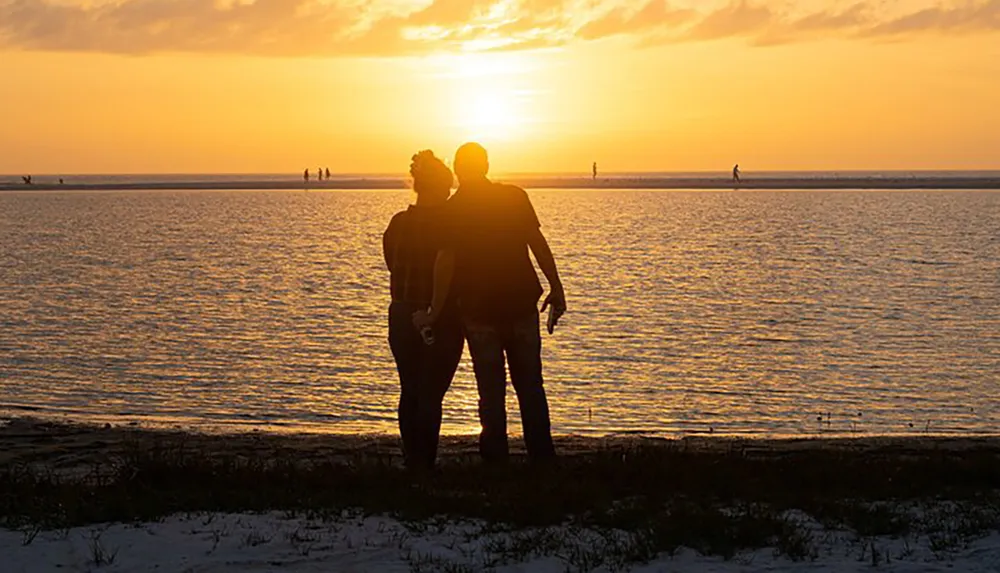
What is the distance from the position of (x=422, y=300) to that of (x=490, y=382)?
2.50 ft

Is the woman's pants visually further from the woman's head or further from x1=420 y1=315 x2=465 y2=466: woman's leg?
the woman's head

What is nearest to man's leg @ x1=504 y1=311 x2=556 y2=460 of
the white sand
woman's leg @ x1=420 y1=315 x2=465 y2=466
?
woman's leg @ x1=420 y1=315 x2=465 y2=466

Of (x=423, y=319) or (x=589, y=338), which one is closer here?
(x=423, y=319)

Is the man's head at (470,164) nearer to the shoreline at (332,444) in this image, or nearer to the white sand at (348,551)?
the shoreline at (332,444)

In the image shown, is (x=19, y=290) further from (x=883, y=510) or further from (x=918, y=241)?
(x=918, y=241)

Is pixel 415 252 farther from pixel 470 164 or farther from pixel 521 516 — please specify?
pixel 521 516

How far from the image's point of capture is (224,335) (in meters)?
21.4

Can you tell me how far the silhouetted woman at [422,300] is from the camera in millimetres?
8352

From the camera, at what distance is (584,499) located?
7258 mm

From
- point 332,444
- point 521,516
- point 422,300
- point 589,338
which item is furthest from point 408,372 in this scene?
point 589,338

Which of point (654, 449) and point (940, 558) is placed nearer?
point (940, 558)

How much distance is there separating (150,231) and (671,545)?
54.6m

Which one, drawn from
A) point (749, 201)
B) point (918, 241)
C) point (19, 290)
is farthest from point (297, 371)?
point (749, 201)

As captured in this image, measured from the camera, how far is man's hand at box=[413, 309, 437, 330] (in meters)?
8.08
